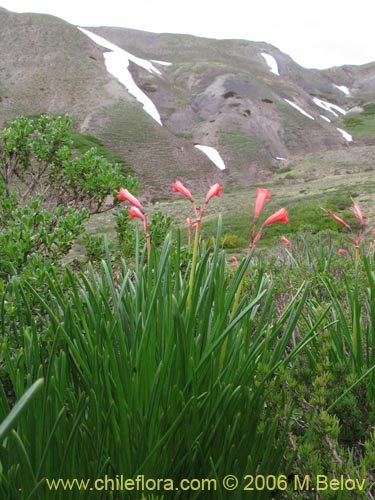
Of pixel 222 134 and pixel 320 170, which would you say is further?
pixel 222 134

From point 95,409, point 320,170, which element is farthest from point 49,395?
point 320,170

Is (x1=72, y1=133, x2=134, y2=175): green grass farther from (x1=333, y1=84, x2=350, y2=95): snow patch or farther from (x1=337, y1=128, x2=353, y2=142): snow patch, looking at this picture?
(x1=333, y1=84, x2=350, y2=95): snow patch

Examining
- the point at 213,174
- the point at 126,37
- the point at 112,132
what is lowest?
the point at 213,174

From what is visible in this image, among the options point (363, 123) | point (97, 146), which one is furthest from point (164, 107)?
point (363, 123)

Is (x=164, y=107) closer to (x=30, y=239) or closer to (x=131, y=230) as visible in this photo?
(x=131, y=230)

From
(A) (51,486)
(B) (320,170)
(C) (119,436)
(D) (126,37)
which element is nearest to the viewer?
(A) (51,486)

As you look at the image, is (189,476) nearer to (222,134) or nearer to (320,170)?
(320,170)

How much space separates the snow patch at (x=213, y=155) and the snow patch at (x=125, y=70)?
4.52 meters

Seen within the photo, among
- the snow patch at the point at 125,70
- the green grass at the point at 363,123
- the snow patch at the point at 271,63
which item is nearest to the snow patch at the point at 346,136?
the green grass at the point at 363,123

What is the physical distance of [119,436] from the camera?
1.62 m

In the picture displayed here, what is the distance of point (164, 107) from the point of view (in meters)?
44.8

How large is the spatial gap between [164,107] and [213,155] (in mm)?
9110

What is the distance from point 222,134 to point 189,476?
42451 mm

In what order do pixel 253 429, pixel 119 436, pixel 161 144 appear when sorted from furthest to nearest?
pixel 161 144, pixel 253 429, pixel 119 436
